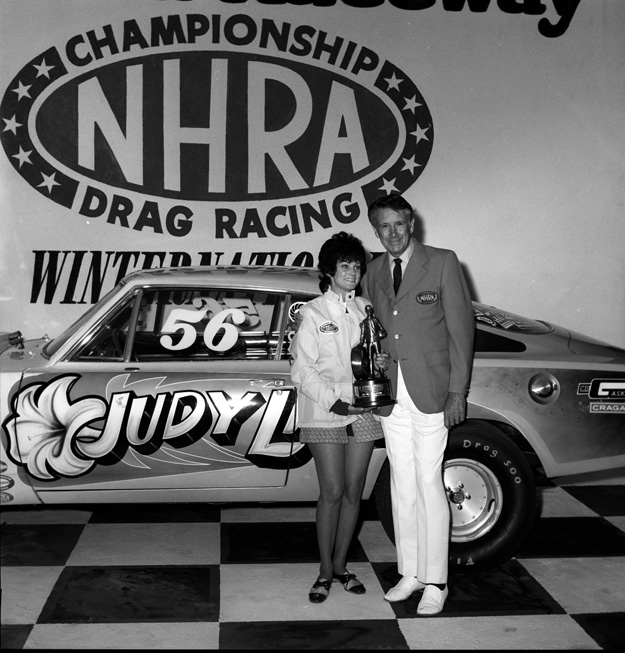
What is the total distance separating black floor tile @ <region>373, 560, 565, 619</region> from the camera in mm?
4043

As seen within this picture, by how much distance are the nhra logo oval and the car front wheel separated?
9.72 ft

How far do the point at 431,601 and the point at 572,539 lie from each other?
4.22 ft

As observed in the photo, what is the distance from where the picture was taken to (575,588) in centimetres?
432

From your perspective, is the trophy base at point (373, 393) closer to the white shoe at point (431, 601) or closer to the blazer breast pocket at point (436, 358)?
the blazer breast pocket at point (436, 358)

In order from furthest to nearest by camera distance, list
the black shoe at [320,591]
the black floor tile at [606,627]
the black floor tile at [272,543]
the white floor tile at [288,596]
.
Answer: the black floor tile at [272,543] → the black shoe at [320,591] → the white floor tile at [288,596] → the black floor tile at [606,627]

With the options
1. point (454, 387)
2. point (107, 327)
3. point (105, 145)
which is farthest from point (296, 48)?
point (454, 387)

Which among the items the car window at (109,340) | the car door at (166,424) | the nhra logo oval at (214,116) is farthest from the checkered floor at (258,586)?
the nhra logo oval at (214,116)

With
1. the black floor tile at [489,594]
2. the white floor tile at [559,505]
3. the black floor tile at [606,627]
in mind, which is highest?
the black floor tile at [606,627]

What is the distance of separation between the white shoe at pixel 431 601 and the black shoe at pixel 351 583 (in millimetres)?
266

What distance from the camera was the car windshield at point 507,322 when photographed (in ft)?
15.8

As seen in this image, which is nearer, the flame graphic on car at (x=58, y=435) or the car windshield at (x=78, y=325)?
the flame graphic on car at (x=58, y=435)

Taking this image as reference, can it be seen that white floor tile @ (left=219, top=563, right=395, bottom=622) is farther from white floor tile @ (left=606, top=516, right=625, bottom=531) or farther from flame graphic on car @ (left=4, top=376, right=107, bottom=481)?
white floor tile @ (left=606, top=516, right=625, bottom=531)

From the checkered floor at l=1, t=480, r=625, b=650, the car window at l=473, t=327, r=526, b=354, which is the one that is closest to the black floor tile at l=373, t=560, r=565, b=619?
the checkered floor at l=1, t=480, r=625, b=650

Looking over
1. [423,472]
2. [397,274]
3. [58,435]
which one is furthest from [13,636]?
[397,274]
